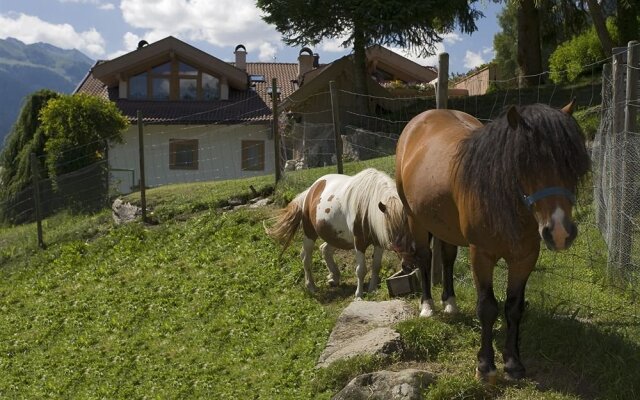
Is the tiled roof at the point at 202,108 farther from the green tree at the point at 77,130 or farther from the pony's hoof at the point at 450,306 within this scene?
the pony's hoof at the point at 450,306

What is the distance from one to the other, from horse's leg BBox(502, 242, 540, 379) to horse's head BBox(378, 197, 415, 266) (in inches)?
73.3

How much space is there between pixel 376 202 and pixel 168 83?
21169 mm

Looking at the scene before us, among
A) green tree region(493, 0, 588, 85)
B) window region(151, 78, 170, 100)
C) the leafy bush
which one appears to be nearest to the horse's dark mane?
green tree region(493, 0, 588, 85)

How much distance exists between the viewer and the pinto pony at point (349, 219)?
7359 mm

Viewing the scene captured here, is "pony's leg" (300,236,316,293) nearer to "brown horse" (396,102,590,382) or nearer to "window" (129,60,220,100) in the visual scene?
"brown horse" (396,102,590,382)

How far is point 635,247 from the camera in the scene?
693 cm

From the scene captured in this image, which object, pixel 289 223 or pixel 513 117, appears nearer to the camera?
pixel 513 117

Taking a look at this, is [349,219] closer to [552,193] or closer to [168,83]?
[552,193]

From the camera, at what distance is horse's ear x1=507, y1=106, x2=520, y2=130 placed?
4355 mm

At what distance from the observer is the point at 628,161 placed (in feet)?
20.8

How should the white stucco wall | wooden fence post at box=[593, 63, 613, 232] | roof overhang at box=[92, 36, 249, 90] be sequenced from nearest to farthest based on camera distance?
wooden fence post at box=[593, 63, 613, 232]
the white stucco wall
roof overhang at box=[92, 36, 249, 90]

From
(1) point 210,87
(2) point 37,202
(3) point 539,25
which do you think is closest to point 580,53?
(3) point 539,25

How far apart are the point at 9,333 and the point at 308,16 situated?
16014mm

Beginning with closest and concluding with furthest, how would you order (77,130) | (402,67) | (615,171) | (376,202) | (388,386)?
(388,386) < (615,171) < (376,202) < (77,130) < (402,67)
